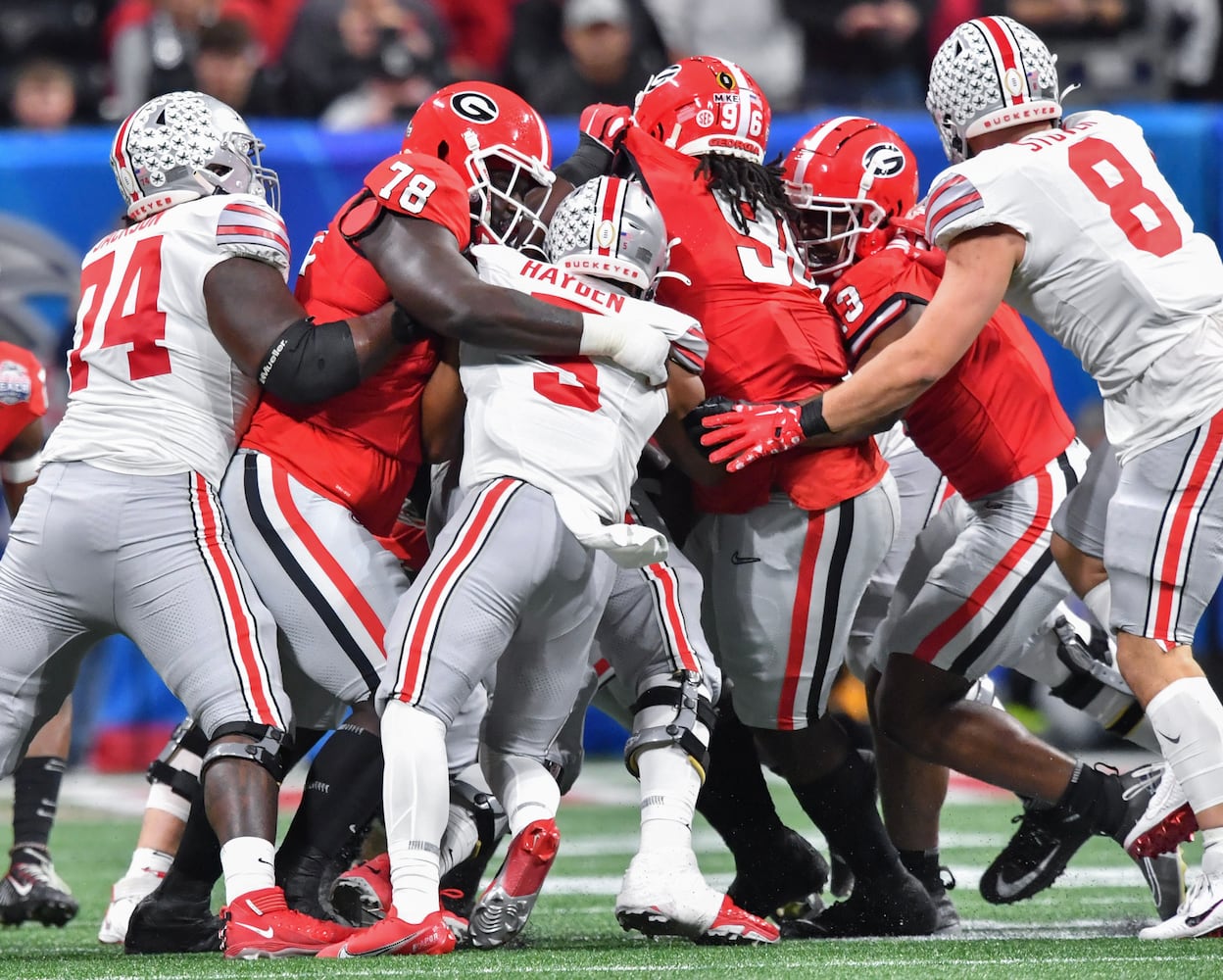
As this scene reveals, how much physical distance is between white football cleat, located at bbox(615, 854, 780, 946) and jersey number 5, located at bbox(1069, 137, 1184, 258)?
1.71m

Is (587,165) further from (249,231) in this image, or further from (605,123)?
(249,231)

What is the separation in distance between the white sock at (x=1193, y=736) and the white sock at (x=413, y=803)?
155 centimetres

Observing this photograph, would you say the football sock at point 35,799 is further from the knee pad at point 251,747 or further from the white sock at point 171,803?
the knee pad at point 251,747

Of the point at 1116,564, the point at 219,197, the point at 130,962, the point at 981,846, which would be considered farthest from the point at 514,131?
the point at 981,846

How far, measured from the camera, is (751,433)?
421 cm

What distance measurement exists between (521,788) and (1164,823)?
1491 mm

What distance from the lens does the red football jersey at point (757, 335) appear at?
4.39 metres

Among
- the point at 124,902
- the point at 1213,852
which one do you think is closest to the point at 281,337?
the point at 124,902

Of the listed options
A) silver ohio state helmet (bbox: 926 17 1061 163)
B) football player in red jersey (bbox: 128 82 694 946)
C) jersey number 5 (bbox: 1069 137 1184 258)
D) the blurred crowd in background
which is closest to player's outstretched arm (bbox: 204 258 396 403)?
football player in red jersey (bbox: 128 82 694 946)

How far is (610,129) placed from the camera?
15.7 feet

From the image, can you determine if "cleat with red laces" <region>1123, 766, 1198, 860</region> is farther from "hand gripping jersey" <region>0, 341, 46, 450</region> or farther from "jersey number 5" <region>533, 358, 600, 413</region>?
"hand gripping jersey" <region>0, 341, 46, 450</region>

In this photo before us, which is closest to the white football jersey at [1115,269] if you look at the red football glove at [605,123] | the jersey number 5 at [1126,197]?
the jersey number 5 at [1126,197]

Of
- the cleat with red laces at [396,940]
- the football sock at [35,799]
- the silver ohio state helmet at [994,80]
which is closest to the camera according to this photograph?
the cleat with red laces at [396,940]

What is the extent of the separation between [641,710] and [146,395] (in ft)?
4.33
